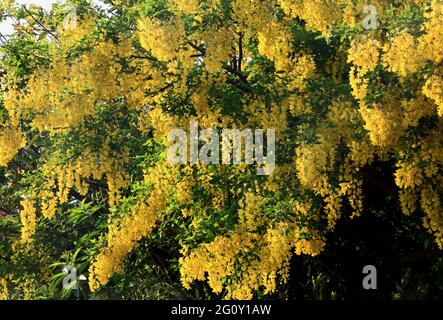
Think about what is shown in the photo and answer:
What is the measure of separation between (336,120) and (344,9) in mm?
1115

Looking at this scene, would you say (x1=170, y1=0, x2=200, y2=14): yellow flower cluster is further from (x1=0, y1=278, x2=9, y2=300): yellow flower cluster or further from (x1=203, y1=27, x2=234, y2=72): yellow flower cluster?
(x1=0, y1=278, x2=9, y2=300): yellow flower cluster

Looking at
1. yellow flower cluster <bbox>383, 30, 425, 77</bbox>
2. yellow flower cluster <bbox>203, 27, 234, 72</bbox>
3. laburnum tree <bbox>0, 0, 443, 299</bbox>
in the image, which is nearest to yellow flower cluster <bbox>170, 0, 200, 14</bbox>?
laburnum tree <bbox>0, 0, 443, 299</bbox>

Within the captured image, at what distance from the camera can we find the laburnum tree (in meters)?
7.62

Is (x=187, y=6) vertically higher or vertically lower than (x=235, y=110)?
higher

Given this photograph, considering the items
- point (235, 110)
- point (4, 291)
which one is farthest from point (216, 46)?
point (4, 291)

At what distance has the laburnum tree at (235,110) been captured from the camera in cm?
762

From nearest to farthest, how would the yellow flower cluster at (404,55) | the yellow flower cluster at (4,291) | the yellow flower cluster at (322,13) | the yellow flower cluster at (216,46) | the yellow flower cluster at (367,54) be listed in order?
the yellow flower cluster at (404,55)
the yellow flower cluster at (367,54)
the yellow flower cluster at (322,13)
the yellow flower cluster at (216,46)
the yellow flower cluster at (4,291)

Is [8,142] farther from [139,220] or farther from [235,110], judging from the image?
[235,110]

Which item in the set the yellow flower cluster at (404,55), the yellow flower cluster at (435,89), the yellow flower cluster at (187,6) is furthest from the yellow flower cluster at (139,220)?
the yellow flower cluster at (435,89)

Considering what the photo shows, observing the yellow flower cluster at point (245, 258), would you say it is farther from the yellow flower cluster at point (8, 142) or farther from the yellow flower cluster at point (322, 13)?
the yellow flower cluster at point (8, 142)

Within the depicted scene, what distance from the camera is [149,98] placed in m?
8.58

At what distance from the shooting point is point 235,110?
27.4 ft
